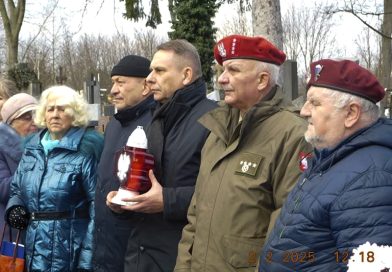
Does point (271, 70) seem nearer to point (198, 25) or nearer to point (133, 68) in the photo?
point (133, 68)

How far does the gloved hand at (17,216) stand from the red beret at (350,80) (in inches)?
106

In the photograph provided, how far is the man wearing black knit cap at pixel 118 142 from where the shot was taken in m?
3.78

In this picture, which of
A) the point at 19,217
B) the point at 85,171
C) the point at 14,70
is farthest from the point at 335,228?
the point at 14,70

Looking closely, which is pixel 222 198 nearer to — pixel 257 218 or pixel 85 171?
pixel 257 218

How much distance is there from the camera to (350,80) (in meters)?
2.23

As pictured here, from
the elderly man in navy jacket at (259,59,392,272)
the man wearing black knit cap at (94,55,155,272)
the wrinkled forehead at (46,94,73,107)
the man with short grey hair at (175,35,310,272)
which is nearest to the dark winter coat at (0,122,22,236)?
the wrinkled forehead at (46,94,73,107)

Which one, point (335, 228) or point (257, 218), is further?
point (257, 218)

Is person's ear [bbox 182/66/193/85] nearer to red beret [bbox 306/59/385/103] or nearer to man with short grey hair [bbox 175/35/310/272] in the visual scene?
man with short grey hair [bbox 175/35/310/272]

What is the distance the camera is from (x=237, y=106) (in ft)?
9.88

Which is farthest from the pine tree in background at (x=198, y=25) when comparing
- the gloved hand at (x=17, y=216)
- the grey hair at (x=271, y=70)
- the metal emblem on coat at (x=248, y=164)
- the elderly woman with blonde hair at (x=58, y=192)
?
the metal emblem on coat at (x=248, y=164)

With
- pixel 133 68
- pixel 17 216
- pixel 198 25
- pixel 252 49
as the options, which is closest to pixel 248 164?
pixel 252 49

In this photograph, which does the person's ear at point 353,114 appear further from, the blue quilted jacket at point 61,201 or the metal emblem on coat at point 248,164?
the blue quilted jacket at point 61,201

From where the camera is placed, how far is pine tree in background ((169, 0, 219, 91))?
21047 millimetres

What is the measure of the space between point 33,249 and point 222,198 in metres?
1.84
